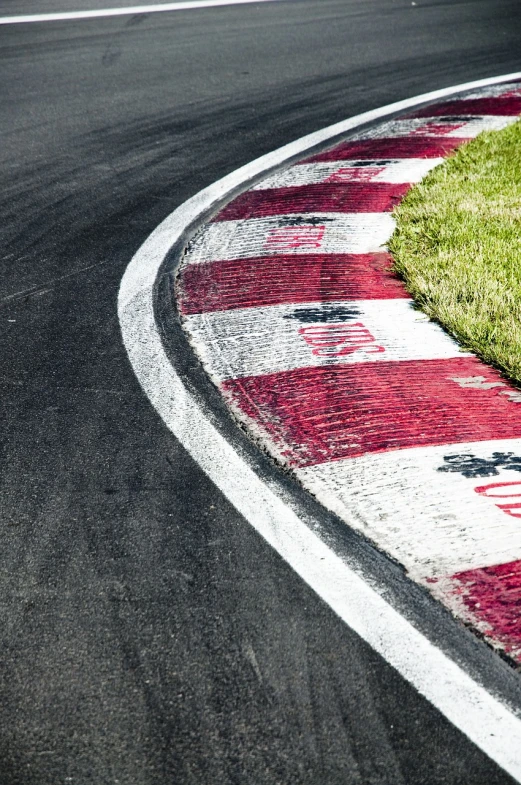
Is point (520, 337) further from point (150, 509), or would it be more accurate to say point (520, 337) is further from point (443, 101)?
point (443, 101)

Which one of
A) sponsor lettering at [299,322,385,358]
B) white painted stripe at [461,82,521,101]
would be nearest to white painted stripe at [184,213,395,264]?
sponsor lettering at [299,322,385,358]

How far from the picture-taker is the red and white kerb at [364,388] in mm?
3021

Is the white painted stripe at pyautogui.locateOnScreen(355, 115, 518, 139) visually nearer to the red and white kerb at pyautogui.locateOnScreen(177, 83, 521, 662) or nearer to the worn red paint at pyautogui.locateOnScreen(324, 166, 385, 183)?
the worn red paint at pyautogui.locateOnScreen(324, 166, 385, 183)

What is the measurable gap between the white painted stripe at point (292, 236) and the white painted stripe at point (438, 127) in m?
2.32

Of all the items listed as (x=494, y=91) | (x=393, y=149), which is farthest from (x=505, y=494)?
(x=494, y=91)

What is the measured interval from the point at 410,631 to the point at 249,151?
5910 mm

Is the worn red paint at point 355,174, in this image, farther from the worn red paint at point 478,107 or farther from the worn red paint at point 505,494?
the worn red paint at point 505,494

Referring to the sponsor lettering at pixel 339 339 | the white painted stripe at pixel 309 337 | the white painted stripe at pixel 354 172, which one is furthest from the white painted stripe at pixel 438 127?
the sponsor lettering at pixel 339 339

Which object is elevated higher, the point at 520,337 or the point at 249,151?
the point at 249,151

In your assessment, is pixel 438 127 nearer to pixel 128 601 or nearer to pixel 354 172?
pixel 354 172

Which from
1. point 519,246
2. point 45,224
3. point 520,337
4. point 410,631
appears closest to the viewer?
point 410,631

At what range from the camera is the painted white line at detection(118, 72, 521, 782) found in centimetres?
235

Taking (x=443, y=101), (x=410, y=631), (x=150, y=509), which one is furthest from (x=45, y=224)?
(x=443, y=101)

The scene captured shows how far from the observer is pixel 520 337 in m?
4.30
